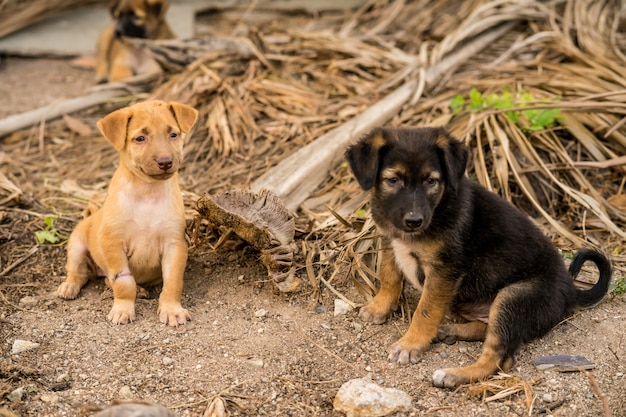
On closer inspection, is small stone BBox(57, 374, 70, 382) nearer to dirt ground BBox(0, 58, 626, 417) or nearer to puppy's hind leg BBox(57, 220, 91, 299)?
dirt ground BBox(0, 58, 626, 417)

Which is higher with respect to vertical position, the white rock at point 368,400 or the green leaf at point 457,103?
the green leaf at point 457,103

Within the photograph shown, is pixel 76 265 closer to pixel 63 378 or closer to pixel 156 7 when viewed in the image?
pixel 63 378

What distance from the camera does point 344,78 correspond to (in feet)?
27.2

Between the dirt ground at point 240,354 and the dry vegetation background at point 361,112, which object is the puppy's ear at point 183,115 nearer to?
the dry vegetation background at point 361,112

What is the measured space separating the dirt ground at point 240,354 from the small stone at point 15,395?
0.7 inches

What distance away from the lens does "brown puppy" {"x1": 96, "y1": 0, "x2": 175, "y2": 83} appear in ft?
34.1

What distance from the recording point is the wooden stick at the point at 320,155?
6429 mm

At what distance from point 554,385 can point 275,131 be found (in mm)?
3976

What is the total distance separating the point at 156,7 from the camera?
10602 mm

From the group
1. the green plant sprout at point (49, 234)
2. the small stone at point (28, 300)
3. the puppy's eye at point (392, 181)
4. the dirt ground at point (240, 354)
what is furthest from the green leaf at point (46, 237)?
the puppy's eye at point (392, 181)

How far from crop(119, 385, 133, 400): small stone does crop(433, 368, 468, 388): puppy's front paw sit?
182cm

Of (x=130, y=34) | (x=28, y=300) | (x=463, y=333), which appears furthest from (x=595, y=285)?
(x=130, y=34)

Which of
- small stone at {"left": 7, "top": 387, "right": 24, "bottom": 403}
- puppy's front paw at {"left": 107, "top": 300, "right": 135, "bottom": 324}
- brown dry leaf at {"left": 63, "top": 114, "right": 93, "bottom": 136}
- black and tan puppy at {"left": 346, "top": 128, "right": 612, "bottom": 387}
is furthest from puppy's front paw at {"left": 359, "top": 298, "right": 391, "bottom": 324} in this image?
brown dry leaf at {"left": 63, "top": 114, "right": 93, "bottom": 136}

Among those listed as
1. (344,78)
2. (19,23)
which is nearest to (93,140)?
(344,78)
